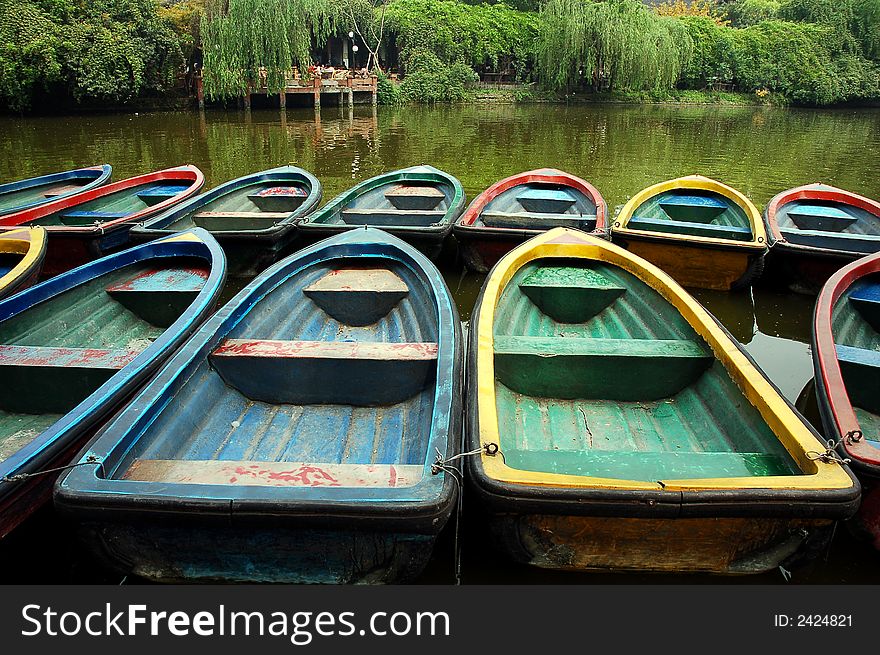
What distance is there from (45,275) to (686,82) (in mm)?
40933

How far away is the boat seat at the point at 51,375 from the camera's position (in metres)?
3.31

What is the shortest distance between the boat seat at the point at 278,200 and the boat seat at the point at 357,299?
149 inches

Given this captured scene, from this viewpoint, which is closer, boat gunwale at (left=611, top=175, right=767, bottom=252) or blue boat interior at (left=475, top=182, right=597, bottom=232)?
boat gunwale at (left=611, top=175, right=767, bottom=252)

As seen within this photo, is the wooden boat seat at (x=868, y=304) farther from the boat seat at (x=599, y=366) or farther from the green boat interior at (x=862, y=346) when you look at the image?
the boat seat at (x=599, y=366)

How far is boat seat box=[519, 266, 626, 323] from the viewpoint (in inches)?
177

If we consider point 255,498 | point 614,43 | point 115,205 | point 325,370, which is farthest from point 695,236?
point 614,43

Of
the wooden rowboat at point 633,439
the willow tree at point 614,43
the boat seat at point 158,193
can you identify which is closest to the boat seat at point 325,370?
the wooden rowboat at point 633,439

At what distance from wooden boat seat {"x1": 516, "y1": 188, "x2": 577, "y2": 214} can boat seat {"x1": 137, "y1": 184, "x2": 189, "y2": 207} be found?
15.3ft

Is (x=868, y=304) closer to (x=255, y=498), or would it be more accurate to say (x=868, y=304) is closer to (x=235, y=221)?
(x=255, y=498)

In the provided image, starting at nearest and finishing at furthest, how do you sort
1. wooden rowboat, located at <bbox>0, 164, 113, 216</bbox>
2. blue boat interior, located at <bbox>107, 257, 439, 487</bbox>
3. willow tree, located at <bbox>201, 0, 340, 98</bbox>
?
blue boat interior, located at <bbox>107, 257, 439, 487</bbox> → wooden rowboat, located at <bbox>0, 164, 113, 216</bbox> → willow tree, located at <bbox>201, 0, 340, 98</bbox>

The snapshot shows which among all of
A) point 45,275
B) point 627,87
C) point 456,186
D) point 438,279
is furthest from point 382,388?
point 627,87

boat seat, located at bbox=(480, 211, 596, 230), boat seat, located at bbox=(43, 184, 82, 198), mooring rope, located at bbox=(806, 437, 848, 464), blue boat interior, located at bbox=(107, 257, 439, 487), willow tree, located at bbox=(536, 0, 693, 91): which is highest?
willow tree, located at bbox=(536, 0, 693, 91)

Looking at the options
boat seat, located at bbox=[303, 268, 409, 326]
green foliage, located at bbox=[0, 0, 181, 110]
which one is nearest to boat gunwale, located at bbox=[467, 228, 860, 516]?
boat seat, located at bbox=[303, 268, 409, 326]

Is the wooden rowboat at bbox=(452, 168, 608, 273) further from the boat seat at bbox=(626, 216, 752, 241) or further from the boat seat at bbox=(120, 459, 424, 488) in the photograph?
the boat seat at bbox=(120, 459, 424, 488)
